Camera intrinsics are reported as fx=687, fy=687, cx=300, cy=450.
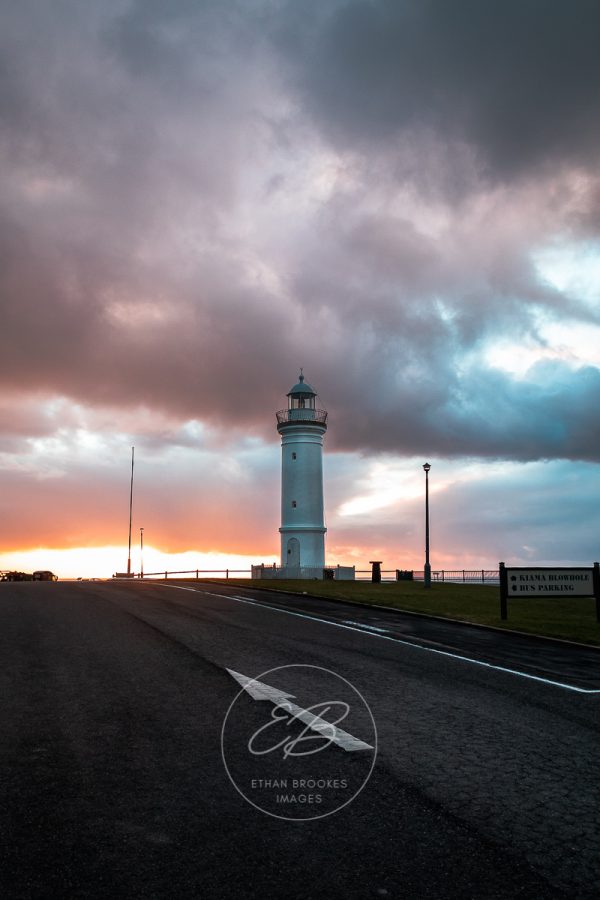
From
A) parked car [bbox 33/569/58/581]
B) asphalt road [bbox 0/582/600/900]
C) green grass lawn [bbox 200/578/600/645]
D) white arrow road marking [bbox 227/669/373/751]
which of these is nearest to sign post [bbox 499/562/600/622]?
green grass lawn [bbox 200/578/600/645]

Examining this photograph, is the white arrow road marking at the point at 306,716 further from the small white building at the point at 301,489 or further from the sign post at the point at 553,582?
the small white building at the point at 301,489

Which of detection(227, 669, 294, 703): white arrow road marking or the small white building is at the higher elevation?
the small white building

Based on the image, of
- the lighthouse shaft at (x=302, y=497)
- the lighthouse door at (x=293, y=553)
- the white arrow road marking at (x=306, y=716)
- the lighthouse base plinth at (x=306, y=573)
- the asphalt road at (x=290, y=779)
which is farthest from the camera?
the lighthouse shaft at (x=302, y=497)

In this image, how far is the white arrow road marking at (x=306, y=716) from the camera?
615 centimetres

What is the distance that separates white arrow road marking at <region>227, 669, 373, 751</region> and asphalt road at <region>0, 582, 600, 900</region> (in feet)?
0.28

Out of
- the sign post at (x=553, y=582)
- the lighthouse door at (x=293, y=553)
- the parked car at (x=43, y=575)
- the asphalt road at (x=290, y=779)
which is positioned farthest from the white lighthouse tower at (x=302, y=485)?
the asphalt road at (x=290, y=779)

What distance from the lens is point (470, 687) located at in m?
8.95

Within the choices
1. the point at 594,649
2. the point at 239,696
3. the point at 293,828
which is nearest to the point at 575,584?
the point at 594,649

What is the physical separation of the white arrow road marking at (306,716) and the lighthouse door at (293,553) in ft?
143

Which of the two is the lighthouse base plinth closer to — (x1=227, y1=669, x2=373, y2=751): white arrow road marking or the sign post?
the sign post

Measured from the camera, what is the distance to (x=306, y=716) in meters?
7.00

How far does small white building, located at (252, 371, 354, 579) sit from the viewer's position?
52.6 m

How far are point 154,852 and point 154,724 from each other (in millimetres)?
2854

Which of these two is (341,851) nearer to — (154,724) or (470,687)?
(154,724)
